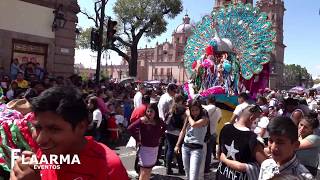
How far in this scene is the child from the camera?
2.73 meters

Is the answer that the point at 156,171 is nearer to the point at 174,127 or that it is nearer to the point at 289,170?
the point at 174,127

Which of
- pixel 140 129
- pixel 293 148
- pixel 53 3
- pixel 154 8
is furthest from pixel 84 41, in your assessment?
pixel 293 148

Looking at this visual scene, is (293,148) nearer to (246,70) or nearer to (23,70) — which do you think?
(246,70)

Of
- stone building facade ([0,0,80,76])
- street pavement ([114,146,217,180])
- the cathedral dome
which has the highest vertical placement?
the cathedral dome

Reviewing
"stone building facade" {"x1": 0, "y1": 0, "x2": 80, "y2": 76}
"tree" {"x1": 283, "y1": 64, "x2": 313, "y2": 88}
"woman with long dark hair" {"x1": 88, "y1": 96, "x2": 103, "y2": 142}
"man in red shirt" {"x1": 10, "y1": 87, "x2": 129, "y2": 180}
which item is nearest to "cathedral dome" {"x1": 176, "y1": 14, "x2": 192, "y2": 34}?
"tree" {"x1": 283, "y1": 64, "x2": 313, "y2": 88}

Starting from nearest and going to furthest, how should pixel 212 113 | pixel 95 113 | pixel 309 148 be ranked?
pixel 309 148, pixel 212 113, pixel 95 113

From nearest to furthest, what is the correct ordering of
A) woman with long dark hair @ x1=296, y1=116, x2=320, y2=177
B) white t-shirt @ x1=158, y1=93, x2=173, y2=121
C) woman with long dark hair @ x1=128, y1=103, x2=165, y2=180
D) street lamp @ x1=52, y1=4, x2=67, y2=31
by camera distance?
woman with long dark hair @ x1=296, y1=116, x2=320, y2=177, woman with long dark hair @ x1=128, y1=103, x2=165, y2=180, white t-shirt @ x1=158, y1=93, x2=173, y2=121, street lamp @ x1=52, y1=4, x2=67, y2=31

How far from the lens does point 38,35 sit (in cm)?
1368

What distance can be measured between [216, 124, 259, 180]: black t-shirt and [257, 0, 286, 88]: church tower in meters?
73.0

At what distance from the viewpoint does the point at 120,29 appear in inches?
1336

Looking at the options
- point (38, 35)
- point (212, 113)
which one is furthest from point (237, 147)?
point (38, 35)

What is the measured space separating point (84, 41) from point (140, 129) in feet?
114

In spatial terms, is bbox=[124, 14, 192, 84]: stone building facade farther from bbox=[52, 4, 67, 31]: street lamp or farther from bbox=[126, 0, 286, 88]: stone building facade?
bbox=[52, 4, 67, 31]: street lamp

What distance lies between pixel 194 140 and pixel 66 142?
4.14 m
